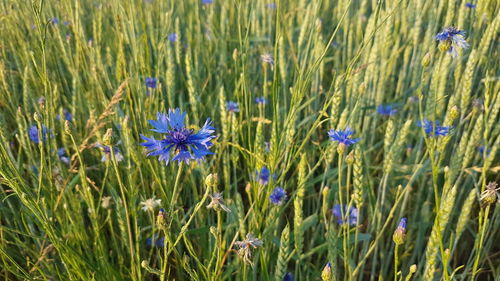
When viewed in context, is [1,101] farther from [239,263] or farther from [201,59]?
[239,263]

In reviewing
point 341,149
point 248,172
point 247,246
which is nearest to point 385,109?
point 248,172

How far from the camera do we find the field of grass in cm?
72

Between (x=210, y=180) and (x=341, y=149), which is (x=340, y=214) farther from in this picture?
(x=210, y=180)

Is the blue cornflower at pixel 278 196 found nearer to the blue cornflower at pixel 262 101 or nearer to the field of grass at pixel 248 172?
the field of grass at pixel 248 172

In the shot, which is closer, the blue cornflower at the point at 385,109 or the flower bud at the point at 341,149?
the flower bud at the point at 341,149

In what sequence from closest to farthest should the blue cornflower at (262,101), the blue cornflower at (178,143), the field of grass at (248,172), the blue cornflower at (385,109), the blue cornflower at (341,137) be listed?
the blue cornflower at (178,143)
the field of grass at (248,172)
the blue cornflower at (341,137)
the blue cornflower at (262,101)
the blue cornflower at (385,109)

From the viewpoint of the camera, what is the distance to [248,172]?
1129 millimetres

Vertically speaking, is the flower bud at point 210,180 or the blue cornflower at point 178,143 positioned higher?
the blue cornflower at point 178,143

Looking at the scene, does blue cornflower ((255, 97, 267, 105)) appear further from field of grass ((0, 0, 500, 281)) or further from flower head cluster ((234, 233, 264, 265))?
flower head cluster ((234, 233, 264, 265))

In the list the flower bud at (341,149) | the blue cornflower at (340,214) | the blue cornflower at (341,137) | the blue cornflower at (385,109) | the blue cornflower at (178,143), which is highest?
the blue cornflower at (178,143)

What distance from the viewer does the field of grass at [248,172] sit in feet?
2.36

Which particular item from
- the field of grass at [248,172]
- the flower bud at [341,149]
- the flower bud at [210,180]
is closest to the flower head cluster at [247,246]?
the field of grass at [248,172]

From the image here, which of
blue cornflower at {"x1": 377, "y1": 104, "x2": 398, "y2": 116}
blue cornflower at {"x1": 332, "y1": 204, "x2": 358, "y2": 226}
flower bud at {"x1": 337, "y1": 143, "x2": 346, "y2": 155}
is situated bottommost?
blue cornflower at {"x1": 332, "y1": 204, "x2": 358, "y2": 226}

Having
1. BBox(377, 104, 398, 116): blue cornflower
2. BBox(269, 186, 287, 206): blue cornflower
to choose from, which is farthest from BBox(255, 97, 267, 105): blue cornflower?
BBox(377, 104, 398, 116): blue cornflower
